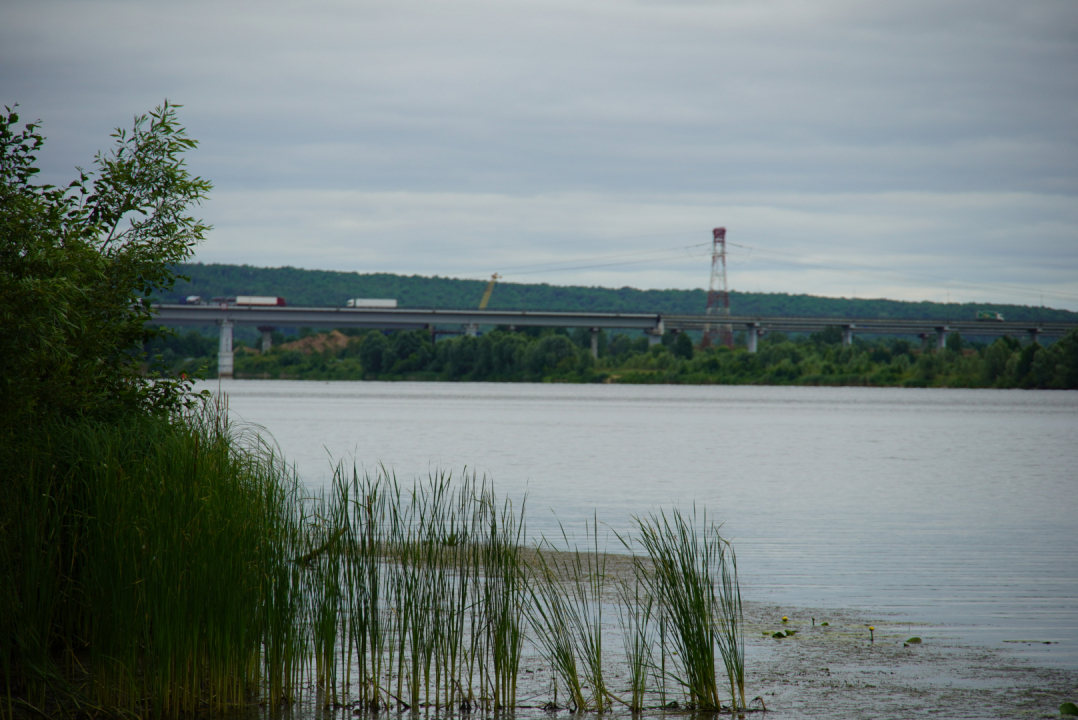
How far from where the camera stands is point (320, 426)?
49375mm

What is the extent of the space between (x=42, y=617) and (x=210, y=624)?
1.40 m

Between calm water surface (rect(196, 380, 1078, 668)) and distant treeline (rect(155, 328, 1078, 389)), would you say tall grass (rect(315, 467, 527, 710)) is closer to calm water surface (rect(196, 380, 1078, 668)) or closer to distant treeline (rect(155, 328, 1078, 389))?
calm water surface (rect(196, 380, 1078, 668))

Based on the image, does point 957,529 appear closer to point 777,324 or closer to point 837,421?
point 837,421

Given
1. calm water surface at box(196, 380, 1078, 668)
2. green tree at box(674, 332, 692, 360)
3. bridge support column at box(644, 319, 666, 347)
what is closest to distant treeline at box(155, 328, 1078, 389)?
green tree at box(674, 332, 692, 360)

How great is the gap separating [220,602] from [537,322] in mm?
118105

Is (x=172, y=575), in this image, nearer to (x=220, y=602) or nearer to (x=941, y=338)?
(x=220, y=602)

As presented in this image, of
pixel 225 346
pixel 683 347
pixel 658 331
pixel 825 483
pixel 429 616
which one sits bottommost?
pixel 825 483

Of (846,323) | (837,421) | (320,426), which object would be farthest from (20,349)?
(846,323)

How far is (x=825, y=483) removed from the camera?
27969 mm

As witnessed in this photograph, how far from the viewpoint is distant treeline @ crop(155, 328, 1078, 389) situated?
113 m

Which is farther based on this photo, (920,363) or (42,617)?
(920,363)

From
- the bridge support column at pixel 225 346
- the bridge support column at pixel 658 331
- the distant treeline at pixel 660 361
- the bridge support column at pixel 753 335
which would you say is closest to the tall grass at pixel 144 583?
the bridge support column at pixel 225 346

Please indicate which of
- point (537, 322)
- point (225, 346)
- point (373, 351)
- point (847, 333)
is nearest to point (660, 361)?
point (537, 322)

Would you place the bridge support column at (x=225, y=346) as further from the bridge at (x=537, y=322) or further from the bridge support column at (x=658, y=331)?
the bridge support column at (x=658, y=331)
